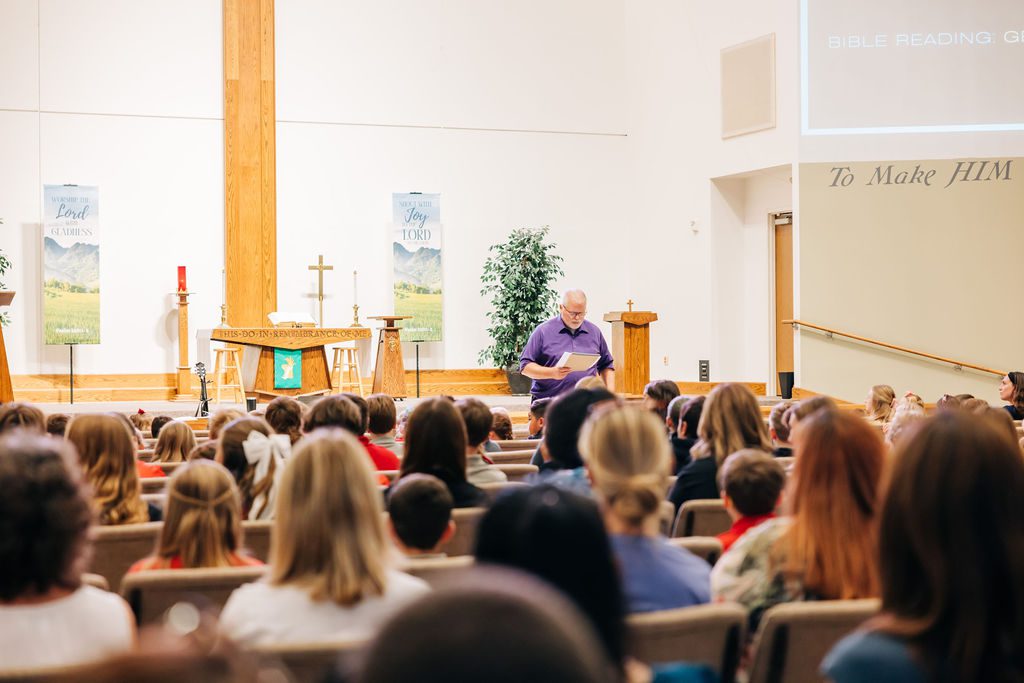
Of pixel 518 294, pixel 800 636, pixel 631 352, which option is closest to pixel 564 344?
pixel 631 352

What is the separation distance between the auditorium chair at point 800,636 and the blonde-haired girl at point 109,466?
207 centimetres

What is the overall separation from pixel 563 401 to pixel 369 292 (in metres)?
10.6

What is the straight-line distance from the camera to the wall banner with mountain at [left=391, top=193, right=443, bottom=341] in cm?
1419

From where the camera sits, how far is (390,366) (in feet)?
42.0

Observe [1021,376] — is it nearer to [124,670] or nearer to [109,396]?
[124,670]

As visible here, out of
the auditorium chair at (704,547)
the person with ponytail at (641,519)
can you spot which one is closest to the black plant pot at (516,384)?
the auditorium chair at (704,547)

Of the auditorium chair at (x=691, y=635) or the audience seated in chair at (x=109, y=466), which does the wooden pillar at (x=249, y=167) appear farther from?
the auditorium chair at (x=691, y=635)

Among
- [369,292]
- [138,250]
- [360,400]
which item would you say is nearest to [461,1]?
[369,292]

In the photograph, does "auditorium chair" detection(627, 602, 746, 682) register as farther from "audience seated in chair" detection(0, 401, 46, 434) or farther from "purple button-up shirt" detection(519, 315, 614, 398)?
"purple button-up shirt" detection(519, 315, 614, 398)

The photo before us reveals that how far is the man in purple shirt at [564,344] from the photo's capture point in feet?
25.1

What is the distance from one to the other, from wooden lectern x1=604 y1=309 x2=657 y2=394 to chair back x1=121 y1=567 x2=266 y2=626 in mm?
8090

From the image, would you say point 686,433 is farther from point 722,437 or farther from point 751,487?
point 751,487

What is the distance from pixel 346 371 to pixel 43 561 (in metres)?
12.5

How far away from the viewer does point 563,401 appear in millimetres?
3830
